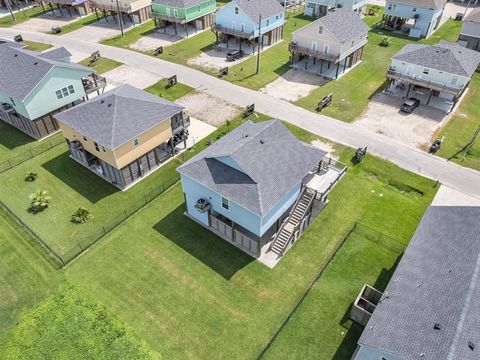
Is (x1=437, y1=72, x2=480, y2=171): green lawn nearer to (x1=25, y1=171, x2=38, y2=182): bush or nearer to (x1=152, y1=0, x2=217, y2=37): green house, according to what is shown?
(x1=25, y1=171, x2=38, y2=182): bush

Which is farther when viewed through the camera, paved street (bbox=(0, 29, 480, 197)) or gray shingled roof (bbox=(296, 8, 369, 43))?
gray shingled roof (bbox=(296, 8, 369, 43))

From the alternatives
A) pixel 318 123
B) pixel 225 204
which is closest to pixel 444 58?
pixel 318 123

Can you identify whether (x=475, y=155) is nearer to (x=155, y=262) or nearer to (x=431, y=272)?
(x=431, y=272)

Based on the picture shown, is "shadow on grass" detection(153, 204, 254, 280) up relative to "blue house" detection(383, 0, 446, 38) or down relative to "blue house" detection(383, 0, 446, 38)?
down

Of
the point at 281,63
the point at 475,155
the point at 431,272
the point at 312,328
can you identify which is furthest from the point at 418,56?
the point at 312,328

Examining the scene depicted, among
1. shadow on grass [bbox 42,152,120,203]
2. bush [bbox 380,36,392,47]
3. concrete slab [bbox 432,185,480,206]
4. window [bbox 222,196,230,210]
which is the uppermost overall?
window [bbox 222,196,230,210]

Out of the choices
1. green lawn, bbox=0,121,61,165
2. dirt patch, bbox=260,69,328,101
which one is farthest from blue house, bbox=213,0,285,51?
green lawn, bbox=0,121,61,165

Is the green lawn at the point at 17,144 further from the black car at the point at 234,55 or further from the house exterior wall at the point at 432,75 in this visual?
the house exterior wall at the point at 432,75

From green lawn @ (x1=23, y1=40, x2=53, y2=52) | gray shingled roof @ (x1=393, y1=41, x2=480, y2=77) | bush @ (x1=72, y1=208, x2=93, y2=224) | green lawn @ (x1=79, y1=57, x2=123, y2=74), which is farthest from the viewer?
green lawn @ (x1=23, y1=40, x2=53, y2=52)
